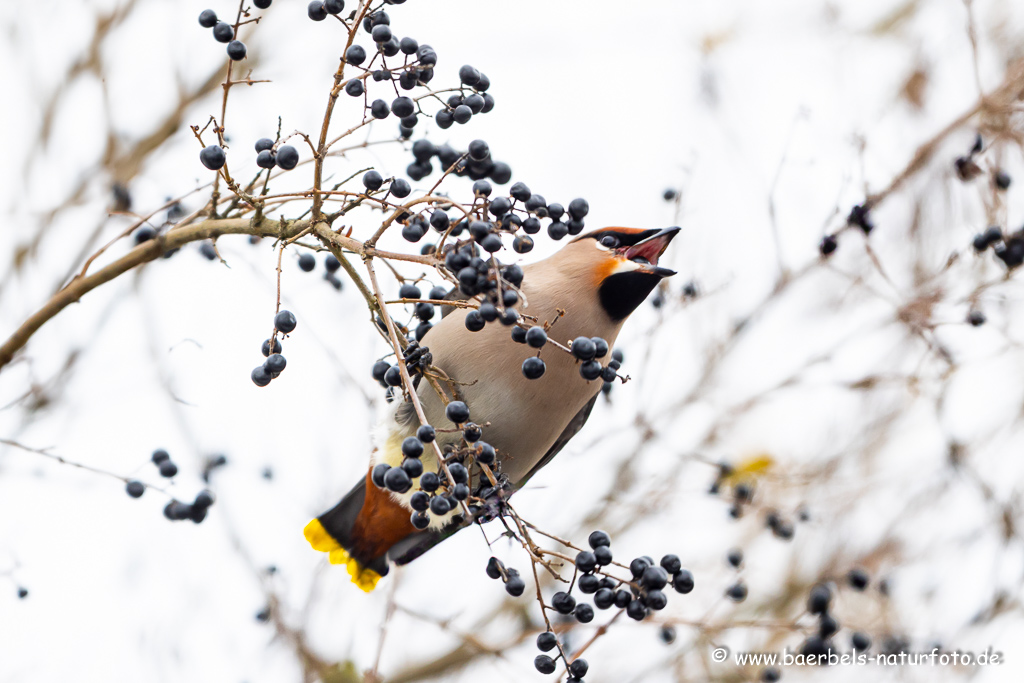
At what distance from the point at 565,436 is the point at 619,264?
79 centimetres

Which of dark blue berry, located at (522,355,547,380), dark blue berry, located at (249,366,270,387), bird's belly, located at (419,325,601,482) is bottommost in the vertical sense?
dark blue berry, located at (522,355,547,380)

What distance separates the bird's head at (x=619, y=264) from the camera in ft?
10.2

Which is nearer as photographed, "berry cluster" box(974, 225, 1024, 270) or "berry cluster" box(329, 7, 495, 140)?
"berry cluster" box(329, 7, 495, 140)

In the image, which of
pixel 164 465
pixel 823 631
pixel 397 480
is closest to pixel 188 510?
pixel 164 465

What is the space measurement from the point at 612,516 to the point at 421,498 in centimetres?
223

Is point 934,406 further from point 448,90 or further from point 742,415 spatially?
point 448,90

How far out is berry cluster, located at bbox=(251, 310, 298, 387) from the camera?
1.91 m

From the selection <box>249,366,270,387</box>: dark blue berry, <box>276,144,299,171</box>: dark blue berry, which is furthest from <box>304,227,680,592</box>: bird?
<box>276,144,299,171</box>: dark blue berry

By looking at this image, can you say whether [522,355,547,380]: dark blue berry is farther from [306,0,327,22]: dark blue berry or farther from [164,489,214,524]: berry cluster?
[164,489,214,524]: berry cluster

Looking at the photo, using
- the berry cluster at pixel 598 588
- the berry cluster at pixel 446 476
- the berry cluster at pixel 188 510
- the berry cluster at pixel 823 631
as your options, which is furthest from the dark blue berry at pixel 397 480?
the berry cluster at pixel 823 631

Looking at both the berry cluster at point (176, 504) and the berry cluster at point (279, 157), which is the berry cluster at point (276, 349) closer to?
the berry cluster at point (279, 157)

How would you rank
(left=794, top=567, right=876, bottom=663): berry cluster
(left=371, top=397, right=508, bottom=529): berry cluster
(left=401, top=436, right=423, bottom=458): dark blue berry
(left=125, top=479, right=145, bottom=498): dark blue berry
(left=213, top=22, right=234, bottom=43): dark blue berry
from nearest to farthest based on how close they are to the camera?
(left=371, top=397, right=508, bottom=529): berry cluster → (left=401, top=436, right=423, bottom=458): dark blue berry → (left=213, top=22, right=234, bottom=43): dark blue berry → (left=125, top=479, right=145, bottom=498): dark blue berry → (left=794, top=567, right=876, bottom=663): berry cluster

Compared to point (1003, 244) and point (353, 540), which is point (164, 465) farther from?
point (1003, 244)

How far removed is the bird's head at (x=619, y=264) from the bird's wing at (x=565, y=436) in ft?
1.50
